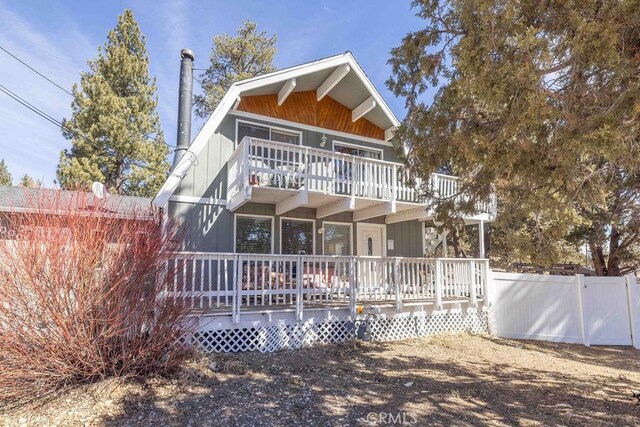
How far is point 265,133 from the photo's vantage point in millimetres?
10562

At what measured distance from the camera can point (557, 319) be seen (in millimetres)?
9383

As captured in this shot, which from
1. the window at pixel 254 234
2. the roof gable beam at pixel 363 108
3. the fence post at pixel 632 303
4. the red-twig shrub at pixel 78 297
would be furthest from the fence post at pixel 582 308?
the red-twig shrub at pixel 78 297

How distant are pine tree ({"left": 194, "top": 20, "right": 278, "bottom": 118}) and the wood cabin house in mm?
12488

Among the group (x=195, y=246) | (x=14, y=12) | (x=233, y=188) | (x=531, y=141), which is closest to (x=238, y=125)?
(x=233, y=188)

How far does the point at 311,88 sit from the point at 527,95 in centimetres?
805

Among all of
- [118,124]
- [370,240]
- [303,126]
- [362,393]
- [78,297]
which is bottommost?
[362,393]

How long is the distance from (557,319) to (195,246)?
30.5 ft

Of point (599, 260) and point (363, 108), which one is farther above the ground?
point (363, 108)

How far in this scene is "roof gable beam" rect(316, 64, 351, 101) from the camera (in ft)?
34.7

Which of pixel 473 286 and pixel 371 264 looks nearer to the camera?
pixel 371 264

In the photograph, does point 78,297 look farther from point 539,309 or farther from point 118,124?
point 118,124

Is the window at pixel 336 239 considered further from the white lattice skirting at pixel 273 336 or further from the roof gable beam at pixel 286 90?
the roof gable beam at pixel 286 90

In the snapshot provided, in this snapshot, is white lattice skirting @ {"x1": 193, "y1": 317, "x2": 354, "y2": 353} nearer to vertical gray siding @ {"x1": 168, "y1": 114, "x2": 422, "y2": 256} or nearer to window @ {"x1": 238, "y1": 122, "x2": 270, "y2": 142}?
vertical gray siding @ {"x1": 168, "y1": 114, "x2": 422, "y2": 256}

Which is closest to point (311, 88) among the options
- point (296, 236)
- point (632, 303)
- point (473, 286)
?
point (296, 236)
